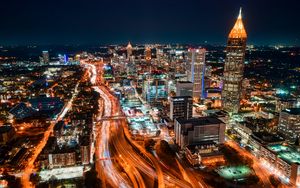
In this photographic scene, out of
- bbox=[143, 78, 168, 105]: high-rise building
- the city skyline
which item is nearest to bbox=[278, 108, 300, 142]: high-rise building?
the city skyline

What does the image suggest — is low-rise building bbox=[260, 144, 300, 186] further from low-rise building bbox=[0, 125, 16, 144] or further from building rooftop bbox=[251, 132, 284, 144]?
low-rise building bbox=[0, 125, 16, 144]

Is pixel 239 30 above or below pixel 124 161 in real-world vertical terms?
above

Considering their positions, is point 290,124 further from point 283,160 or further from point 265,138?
point 283,160

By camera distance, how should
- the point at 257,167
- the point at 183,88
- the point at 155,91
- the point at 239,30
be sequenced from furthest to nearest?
1. the point at 155,91
2. the point at 183,88
3. the point at 239,30
4. the point at 257,167

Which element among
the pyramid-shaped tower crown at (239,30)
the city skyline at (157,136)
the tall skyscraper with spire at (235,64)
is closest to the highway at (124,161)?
the city skyline at (157,136)

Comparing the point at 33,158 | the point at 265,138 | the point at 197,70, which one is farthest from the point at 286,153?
the point at 197,70

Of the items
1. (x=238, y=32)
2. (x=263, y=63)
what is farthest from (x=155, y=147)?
(x=263, y=63)
